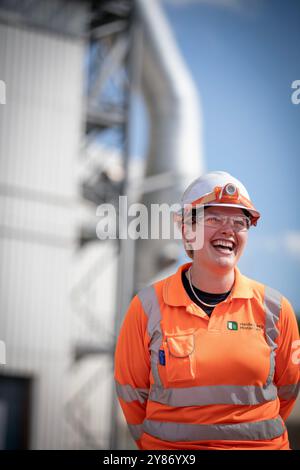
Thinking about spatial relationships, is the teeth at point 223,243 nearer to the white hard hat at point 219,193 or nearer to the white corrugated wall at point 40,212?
the white hard hat at point 219,193

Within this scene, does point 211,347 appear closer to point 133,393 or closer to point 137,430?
point 133,393

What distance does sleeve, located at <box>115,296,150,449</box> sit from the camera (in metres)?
2.12

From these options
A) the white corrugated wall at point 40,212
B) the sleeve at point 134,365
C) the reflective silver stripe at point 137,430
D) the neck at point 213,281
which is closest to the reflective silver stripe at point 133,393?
the sleeve at point 134,365

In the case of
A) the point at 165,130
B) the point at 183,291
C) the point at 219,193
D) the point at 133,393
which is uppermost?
the point at 165,130

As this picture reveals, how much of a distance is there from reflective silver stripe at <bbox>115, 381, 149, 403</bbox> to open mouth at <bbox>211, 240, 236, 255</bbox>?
526 mm

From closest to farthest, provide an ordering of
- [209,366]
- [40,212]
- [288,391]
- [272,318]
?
[209,366], [272,318], [288,391], [40,212]

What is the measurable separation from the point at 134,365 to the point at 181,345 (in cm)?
21

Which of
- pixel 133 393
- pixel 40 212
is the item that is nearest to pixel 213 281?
pixel 133 393

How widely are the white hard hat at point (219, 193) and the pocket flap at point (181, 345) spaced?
0.42 meters

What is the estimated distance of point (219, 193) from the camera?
2.06 meters

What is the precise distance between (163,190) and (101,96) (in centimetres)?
168

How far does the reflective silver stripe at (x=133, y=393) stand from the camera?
2.19m

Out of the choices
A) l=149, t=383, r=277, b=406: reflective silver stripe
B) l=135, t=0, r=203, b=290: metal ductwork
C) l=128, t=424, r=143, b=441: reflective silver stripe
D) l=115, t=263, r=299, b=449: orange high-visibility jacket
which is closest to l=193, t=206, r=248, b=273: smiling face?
l=115, t=263, r=299, b=449: orange high-visibility jacket

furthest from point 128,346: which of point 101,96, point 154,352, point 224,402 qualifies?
point 101,96
